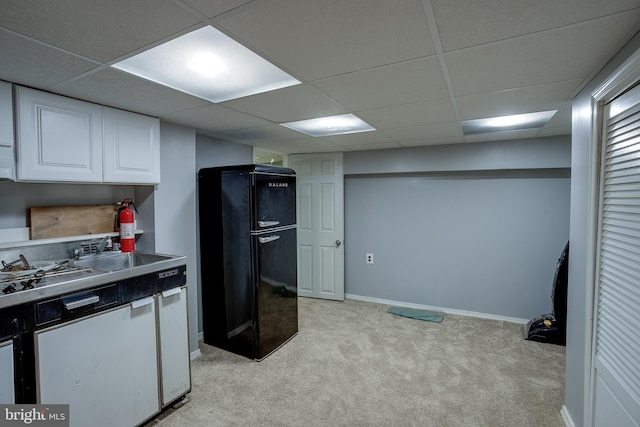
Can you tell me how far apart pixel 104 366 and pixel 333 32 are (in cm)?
210

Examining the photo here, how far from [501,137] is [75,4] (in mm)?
3586

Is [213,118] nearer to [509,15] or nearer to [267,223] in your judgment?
[267,223]

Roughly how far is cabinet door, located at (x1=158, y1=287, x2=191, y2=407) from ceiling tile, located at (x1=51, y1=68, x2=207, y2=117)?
1291mm

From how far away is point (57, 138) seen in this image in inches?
71.7

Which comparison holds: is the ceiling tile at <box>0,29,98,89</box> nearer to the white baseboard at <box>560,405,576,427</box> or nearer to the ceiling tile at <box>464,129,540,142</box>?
the ceiling tile at <box>464,129,540,142</box>

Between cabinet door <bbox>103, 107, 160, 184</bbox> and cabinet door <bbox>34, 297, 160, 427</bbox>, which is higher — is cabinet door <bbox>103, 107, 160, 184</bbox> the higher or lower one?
the higher one

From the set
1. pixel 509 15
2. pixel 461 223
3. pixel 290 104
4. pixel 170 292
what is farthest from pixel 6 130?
pixel 461 223

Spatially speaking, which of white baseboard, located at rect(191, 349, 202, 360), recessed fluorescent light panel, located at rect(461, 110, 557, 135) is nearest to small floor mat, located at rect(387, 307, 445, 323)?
recessed fluorescent light panel, located at rect(461, 110, 557, 135)

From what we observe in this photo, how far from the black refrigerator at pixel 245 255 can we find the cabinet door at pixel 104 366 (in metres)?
0.84

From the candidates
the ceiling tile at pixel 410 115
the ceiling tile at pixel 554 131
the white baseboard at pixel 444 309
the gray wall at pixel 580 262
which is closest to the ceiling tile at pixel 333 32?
the ceiling tile at pixel 410 115

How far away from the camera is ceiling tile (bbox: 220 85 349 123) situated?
1.85 m

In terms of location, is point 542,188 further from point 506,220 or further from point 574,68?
point 574,68

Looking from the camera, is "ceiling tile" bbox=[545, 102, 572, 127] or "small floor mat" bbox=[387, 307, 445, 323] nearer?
"ceiling tile" bbox=[545, 102, 572, 127]

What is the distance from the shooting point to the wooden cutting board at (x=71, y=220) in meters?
2.00
